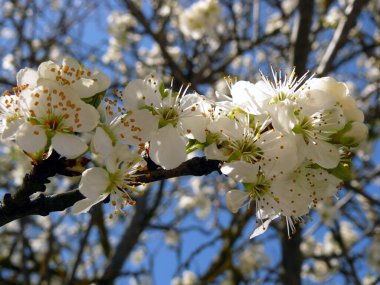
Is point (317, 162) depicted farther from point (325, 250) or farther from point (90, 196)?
point (325, 250)

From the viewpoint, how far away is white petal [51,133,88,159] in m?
1.09

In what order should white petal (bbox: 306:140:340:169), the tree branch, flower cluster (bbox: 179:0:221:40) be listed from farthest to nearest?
flower cluster (bbox: 179:0:221:40) → the tree branch → white petal (bbox: 306:140:340:169)

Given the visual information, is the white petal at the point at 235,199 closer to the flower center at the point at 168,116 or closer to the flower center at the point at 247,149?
the flower center at the point at 247,149

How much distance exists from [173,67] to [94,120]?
2402mm

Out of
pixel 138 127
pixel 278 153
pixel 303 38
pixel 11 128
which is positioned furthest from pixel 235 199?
pixel 303 38

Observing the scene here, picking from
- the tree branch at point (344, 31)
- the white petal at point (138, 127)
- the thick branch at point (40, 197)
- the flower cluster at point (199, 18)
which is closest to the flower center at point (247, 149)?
the thick branch at point (40, 197)

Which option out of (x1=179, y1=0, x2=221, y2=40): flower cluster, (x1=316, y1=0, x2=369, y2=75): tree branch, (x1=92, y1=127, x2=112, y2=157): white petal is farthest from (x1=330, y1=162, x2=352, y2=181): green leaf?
(x1=179, y1=0, x2=221, y2=40): flower cluster

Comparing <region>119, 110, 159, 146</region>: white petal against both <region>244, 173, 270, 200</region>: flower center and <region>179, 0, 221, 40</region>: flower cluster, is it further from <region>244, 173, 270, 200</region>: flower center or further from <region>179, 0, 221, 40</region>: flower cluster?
<region>179, 0, 221, 40</region>: flower cluster

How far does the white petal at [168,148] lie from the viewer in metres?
1.13

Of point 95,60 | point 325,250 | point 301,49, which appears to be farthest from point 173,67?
point 325,250

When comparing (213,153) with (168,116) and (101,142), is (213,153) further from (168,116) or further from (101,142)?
(101,142)

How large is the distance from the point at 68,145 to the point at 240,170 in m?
0.42

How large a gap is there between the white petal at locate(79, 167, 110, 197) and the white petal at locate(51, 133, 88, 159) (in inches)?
2.1

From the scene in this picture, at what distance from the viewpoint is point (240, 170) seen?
45.0 inches
